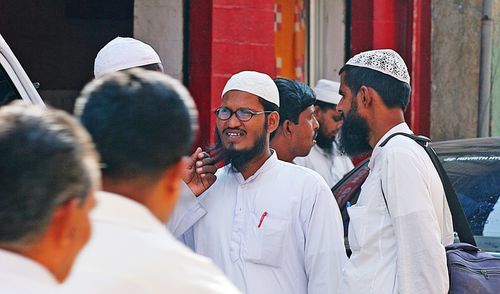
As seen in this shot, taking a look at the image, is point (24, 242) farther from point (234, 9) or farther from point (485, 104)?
point (485, 104)

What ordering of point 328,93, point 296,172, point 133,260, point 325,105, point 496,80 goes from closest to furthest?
1. point 133,260
2. point 296,172
3. point 325,105
4. point 328,93
5. point 496,80

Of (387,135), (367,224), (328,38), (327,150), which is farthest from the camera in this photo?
(328,38)

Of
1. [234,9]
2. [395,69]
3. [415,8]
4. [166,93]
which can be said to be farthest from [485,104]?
[166,93]

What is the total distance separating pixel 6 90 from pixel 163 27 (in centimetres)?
476

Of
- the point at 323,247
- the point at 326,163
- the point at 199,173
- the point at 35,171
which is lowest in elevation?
the point at 326,163

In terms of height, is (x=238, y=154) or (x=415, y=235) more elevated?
(x=238, y=154)

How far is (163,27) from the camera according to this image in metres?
9.98

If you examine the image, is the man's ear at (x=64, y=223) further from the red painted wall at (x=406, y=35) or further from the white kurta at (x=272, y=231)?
the red painted wall at (x=406, y=35)

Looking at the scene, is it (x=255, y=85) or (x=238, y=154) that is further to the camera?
(x=255, y=85)

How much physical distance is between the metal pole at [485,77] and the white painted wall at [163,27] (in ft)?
16.2

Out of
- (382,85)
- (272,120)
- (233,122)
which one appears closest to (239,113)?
(233,122)

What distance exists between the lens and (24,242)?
247cm

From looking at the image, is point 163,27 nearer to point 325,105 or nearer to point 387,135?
point 325,105

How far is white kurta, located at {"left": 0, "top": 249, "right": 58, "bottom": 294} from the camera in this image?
2449 mm
